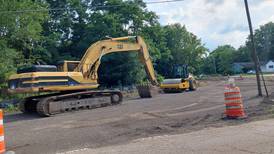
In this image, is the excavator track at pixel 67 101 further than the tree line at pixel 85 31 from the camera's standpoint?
No

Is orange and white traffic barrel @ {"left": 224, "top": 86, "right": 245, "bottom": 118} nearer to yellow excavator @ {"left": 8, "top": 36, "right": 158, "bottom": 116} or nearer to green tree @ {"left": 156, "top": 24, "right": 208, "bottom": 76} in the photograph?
yellow excavator @ {"left": 8, "top": 36, "right": 158, "bottom": 116}

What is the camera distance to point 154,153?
756cm

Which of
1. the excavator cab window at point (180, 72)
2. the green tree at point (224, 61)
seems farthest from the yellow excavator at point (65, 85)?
the green tree at point (224, 61)

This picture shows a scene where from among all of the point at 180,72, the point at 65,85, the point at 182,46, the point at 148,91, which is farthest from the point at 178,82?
the point at 182,46

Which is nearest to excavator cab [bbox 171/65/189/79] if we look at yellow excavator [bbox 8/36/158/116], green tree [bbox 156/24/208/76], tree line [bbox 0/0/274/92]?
tree line [bbox 0/0/274/92]

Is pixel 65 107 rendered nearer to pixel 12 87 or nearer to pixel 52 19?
pixel 12 87

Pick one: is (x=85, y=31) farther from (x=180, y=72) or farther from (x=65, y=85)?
(x=65, y=85)

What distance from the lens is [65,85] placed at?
17391 mm

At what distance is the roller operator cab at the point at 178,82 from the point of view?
28.9 m

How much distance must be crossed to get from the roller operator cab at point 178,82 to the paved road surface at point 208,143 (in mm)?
18576

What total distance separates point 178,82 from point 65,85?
13.3 metres

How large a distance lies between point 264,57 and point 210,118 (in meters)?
121

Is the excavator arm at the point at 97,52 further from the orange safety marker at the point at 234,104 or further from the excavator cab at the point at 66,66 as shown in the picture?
the orange safety marker at the point at 234,104

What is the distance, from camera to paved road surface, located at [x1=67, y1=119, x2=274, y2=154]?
7641mm
